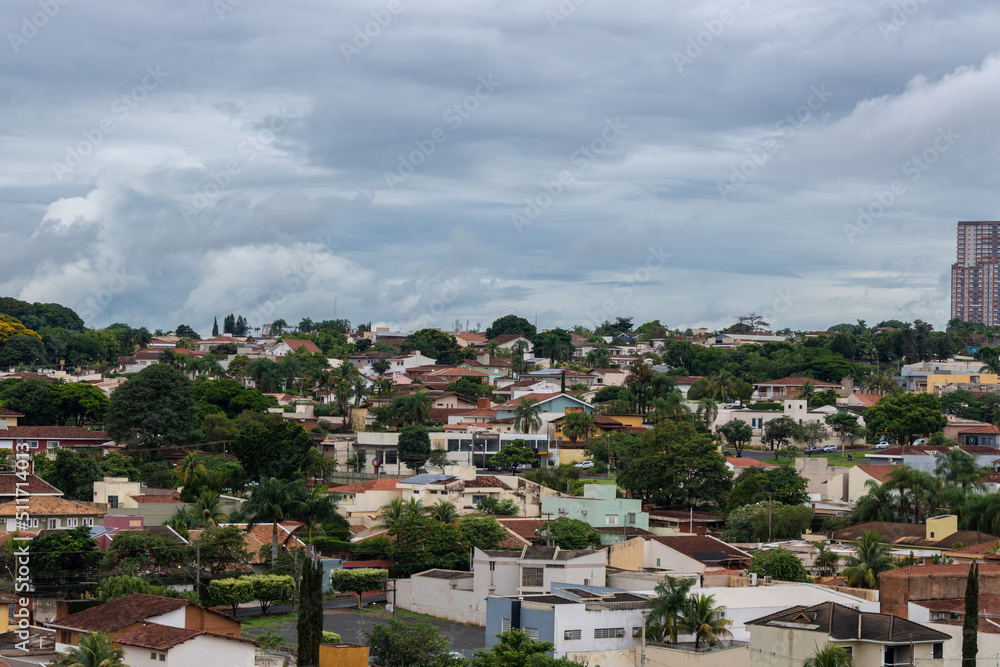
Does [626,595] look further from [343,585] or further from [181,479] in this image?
[181,479]

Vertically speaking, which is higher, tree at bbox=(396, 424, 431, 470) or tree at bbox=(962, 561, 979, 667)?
tree at bbox=(396, 424, 431, 470)

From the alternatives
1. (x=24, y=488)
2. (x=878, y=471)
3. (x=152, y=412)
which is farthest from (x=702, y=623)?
(x=152, y=412)

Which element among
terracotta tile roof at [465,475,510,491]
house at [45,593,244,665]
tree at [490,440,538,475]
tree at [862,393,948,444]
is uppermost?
tree at [862,393,948,444]

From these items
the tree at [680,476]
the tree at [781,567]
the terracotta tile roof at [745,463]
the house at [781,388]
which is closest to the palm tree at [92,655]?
the tree at [781,567]

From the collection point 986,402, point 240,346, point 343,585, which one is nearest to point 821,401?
point 986,402

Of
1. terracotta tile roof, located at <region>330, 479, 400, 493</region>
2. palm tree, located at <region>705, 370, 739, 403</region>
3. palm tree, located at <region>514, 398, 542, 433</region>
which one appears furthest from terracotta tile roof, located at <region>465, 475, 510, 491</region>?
palm tree, located at <region>705, 370, 739, 403</region>

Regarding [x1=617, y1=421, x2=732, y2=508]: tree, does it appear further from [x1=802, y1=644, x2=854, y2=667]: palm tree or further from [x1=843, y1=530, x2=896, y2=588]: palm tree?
[x1=802, y1=644, x2=854, y2=667]: palm tree

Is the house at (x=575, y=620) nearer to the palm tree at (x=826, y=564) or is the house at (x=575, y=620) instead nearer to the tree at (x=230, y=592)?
the tree at (x=230, y=592)
